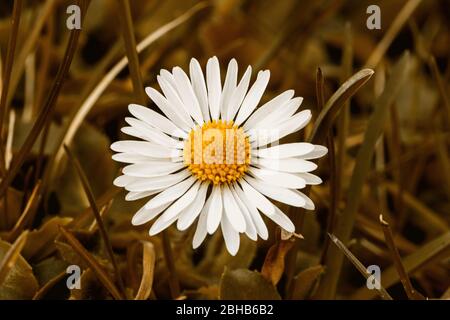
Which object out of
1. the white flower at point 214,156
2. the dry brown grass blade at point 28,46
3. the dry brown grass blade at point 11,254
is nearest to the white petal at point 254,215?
the white flower at point 214,156

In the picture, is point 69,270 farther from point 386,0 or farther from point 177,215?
point 386,0

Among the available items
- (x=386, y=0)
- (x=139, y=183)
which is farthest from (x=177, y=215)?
(x=386, y=0)

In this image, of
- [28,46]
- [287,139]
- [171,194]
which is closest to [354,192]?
[287,139]

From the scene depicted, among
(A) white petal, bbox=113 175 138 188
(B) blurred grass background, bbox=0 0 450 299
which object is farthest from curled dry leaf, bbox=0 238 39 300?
(A) white petal, bbox=113 175 138 188

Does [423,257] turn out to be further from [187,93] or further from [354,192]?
[187,93]

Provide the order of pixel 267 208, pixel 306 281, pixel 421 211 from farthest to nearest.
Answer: pixel 421 211, pixel 306 281, pixel 267 208

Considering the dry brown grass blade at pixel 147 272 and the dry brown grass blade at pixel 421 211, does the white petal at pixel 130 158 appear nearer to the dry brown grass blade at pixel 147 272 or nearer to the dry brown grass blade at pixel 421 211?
the dry brown grass blade at pixel 147 272
